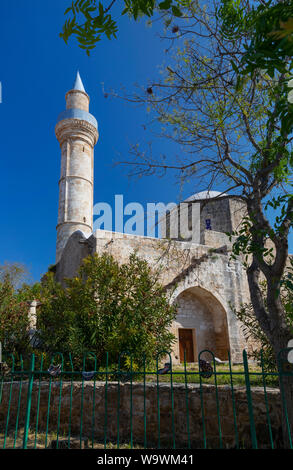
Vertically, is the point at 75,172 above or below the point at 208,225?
above

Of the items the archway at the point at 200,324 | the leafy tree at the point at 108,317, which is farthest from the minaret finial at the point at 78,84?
the leafy tree at the point at 108,317

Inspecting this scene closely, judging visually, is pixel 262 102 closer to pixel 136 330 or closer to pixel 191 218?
pixel 136 330

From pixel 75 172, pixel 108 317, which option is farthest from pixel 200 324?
pixel 75 172

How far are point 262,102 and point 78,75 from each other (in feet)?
64.0

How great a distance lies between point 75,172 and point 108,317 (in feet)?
43.0

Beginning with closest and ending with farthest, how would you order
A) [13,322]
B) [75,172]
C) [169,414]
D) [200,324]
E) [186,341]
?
[169,414] < [13,322] < [186,341] < [200,324] < [75,172]

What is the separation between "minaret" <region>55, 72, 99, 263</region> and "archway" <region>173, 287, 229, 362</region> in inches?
287

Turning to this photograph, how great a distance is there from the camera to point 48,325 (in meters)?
7.45

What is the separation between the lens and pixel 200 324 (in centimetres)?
1313

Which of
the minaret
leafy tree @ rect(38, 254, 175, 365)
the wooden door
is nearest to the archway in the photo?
Result: the wooden door

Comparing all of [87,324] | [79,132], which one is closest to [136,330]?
[87,324]

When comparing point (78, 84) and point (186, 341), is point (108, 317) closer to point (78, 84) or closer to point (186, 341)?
point (186, 341)

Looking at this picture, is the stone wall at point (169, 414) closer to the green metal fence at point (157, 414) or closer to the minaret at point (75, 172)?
the green metal fence at point (157, 414)
